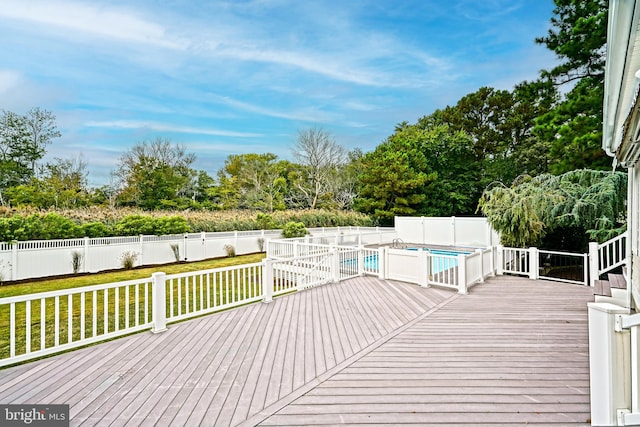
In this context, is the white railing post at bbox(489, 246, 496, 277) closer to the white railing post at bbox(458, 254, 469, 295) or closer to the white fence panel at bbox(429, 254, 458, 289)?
the white fence panel at bbox(429, 254, 458, 289)

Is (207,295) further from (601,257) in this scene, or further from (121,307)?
(601,257)

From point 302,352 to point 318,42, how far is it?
1273 cm

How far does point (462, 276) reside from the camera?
631cm

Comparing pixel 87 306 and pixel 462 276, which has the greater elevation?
pixel 462 276

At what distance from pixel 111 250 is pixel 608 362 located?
13291 millimetres

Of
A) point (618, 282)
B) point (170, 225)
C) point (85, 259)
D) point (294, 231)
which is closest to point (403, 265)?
point (618, 282)

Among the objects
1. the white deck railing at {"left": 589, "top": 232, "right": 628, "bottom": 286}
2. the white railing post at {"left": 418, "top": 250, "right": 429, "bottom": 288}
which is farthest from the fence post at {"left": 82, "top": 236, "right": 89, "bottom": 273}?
the white deck railing at {"left": 589, "top": 232, "right": 628, "bottom": 286}

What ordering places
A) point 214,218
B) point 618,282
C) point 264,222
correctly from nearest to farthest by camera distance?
point 618,282 → point 214,218 → point 264,222

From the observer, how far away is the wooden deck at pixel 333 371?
7.94ft

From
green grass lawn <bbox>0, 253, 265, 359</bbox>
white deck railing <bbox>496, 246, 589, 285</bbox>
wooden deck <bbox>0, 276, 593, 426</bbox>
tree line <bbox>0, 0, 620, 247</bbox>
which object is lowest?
green grass lawn <bbox>0, 253, 265, 359</bbox>

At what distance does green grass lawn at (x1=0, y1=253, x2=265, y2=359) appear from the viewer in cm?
461

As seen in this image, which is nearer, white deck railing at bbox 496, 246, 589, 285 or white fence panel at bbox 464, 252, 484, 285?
white fence panel at bbox 464, 252, 484, 285

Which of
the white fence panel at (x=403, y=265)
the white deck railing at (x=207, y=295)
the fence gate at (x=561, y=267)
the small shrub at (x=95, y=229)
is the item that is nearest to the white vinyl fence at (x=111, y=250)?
the small shrub at (x=95, y=229)

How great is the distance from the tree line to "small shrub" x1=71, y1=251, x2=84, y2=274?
10.2 meters
